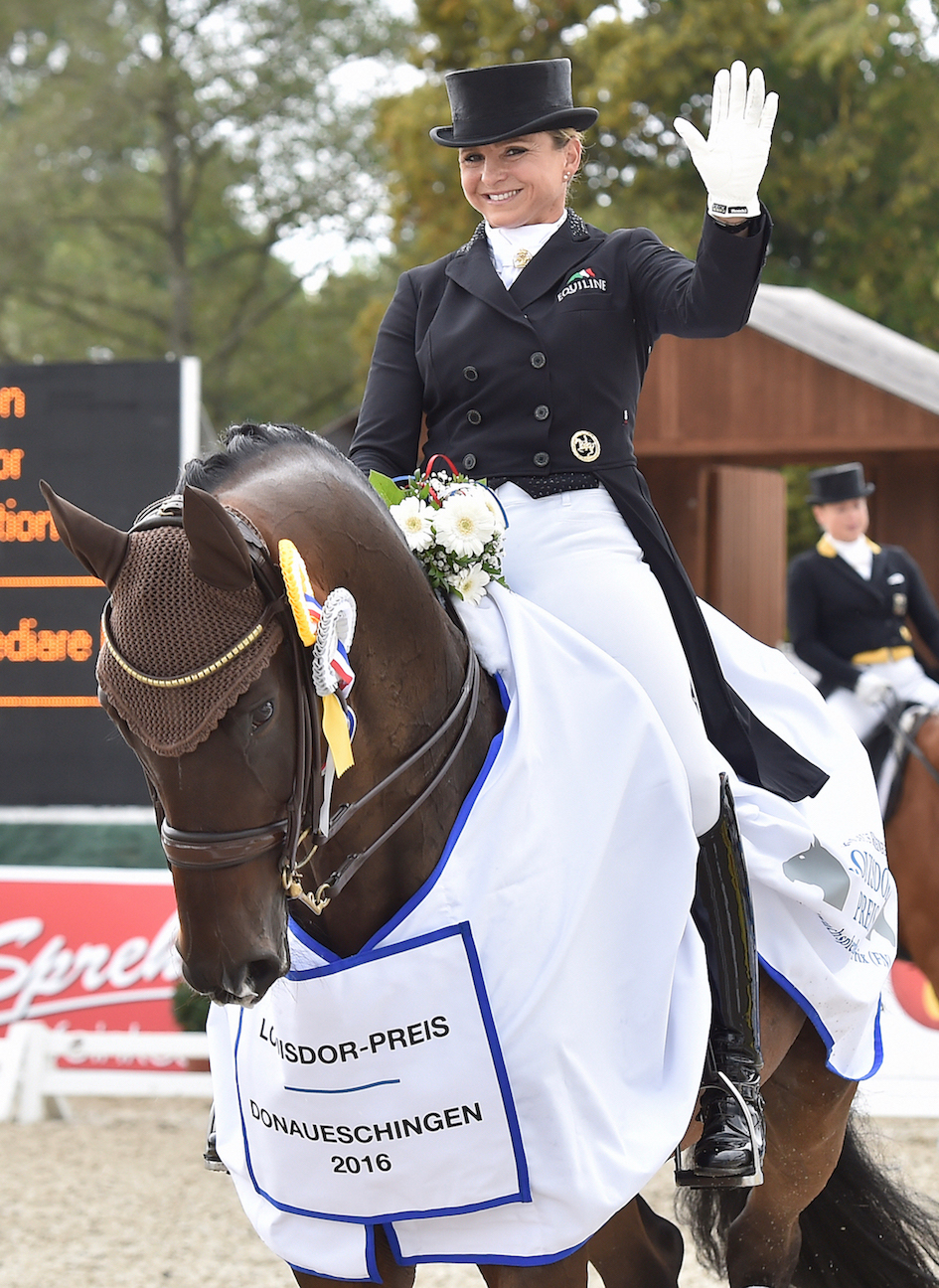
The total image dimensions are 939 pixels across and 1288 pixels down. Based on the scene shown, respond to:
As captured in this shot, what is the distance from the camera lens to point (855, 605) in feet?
22.1

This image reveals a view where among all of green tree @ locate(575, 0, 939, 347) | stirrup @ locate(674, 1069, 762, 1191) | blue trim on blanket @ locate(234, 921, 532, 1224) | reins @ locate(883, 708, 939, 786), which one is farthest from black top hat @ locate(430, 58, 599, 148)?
green tree @ locate(575, 0, 939, 347)

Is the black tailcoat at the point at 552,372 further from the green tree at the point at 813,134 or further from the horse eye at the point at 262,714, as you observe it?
the green tree at the point at 813,134

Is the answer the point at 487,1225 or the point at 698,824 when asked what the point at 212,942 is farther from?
the point at 698,824

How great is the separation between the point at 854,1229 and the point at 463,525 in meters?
2.12

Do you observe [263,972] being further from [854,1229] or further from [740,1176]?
[854,1229]

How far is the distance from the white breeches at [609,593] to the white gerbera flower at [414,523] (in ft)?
0.90

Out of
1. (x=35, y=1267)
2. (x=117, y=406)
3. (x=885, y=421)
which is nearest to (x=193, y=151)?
(x=885, y=421)

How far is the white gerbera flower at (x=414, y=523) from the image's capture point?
2.34 meters

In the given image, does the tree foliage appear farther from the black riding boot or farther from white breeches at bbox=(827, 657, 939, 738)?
the black riding boot

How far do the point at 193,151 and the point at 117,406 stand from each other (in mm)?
17523

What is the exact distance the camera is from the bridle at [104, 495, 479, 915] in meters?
1.77

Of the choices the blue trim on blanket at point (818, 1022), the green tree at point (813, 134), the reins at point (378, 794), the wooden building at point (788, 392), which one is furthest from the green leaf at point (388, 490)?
the green tree at point (813, 134)

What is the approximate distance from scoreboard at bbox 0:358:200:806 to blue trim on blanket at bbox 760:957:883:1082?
3.87 metres

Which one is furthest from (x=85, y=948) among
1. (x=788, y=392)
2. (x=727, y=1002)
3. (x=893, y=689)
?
(x=788, y=392)
